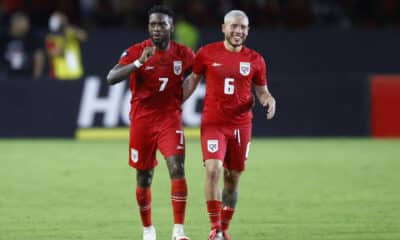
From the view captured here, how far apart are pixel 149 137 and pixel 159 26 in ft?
3.55

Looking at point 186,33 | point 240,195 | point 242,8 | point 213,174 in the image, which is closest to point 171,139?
point 213,174

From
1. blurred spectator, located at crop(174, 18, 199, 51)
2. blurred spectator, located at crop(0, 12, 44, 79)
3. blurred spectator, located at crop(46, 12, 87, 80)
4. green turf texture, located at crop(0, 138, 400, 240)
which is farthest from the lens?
blurred spectator, located at crop(174, 18, 199, 51)

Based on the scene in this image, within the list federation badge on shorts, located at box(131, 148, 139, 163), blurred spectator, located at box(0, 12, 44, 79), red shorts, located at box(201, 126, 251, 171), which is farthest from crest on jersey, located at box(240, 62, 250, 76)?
blurred spectator, located at box(0, 12, 44, 79)

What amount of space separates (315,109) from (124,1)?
6.74 metres

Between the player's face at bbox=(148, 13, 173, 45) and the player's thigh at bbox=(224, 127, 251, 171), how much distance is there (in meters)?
1.16

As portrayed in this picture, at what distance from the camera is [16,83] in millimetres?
21422

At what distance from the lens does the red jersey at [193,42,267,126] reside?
10320 mm

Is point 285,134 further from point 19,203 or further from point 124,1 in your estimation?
point 19,203

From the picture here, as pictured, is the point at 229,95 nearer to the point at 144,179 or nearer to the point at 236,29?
the point at 236,29

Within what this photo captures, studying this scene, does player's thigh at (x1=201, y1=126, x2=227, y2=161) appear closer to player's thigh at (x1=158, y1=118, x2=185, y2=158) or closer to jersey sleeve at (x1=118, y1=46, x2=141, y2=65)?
player's thigh at (x1=158, y1=118, x2=185, y2=158)

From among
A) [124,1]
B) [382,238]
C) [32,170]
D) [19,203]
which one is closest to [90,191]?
[19,203]

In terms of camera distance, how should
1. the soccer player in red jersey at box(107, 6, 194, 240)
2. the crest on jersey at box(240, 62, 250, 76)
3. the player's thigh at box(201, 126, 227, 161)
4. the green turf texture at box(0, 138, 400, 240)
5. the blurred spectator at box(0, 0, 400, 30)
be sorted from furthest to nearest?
the blurred spectator at box(0, 0, 400, 30) < the green turf texture at box(0, 138, 400, 240) < the crest on jersey at box(240, 62, 250, 76) < the player's thigh at box(201, 126, 227, 161) < the soccer player in red jersey at box(107, 6, 194, 240)

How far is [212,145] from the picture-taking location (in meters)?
10.2

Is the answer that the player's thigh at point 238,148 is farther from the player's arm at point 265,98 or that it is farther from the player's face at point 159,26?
the player's face at point 159,26
